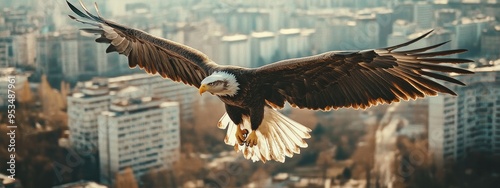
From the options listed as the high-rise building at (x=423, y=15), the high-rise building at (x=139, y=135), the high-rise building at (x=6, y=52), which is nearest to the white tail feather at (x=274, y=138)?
the high-rise building at (x=139, y=135)

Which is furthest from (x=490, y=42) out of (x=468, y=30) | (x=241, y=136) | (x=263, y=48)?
(x=241, y=136)

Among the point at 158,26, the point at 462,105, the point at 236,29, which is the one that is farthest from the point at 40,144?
the point at 462,105

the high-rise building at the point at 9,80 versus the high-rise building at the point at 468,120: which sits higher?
the high-rise building at the point at 9,80

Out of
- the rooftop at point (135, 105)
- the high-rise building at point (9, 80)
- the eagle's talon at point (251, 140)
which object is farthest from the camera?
the rooftop at point (135, 105)

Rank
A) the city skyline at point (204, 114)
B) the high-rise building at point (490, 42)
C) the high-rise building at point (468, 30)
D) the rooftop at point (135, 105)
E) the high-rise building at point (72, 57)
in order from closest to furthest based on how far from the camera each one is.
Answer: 1. the city skyline at point (204, 114)
2. the rooftop at point (135, 105)
3. the high-rise building at point (72, 57)
4. the high-rise building at point (490, 42)
5. the high-rise building at point (468, 30)

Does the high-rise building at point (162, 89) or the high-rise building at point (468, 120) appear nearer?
the high-rise building at point (468, 120)

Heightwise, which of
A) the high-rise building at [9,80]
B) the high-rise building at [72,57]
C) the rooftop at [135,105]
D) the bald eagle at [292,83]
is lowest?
the rooftop at [135,105]

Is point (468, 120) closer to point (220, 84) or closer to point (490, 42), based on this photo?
point (490, 42)

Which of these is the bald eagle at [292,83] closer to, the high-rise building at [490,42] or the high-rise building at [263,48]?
the high-rise building at [263,48]
